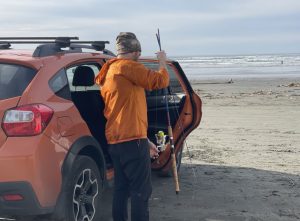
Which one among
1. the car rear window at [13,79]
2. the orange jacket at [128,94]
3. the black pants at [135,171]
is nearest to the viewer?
the car rear window at [13,79]

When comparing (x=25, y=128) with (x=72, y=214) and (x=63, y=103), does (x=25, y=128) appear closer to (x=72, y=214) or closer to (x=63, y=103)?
(x=63, y=103)

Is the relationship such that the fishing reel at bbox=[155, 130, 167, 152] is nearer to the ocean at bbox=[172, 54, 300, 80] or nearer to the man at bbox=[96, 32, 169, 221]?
the man at bbox=[96, 32, 169, 221]

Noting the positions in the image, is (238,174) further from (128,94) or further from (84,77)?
(128,94)

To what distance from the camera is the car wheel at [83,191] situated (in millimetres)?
4438

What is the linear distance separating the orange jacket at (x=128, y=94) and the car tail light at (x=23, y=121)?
0.67m

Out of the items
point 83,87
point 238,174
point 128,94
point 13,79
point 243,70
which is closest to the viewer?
point 13,79

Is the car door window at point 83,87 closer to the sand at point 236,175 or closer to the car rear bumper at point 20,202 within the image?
the sand at point 236,175

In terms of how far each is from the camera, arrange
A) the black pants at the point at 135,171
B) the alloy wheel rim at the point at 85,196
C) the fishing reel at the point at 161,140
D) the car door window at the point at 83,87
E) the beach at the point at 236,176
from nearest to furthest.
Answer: the black pants at the point at 135,171 < the alloy wheel rim at the point at 85,196 < the car door window at the point at 83,87 < the beach at the point at 236,176 < the fishing reel at the point at 161,140

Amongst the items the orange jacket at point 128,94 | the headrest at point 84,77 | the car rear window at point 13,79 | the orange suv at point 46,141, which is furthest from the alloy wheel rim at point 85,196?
the headrest at point 84,77

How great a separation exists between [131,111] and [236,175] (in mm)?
3637

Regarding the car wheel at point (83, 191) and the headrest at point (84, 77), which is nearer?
the car wheel at point (83, 191)

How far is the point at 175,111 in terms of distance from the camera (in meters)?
6.94

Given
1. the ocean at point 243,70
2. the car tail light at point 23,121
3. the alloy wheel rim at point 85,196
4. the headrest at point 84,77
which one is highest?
the headrest at point 84,77

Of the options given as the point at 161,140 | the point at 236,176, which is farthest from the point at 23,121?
the point at 236,176
